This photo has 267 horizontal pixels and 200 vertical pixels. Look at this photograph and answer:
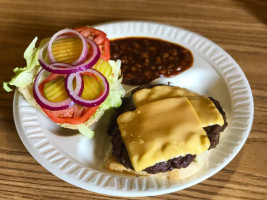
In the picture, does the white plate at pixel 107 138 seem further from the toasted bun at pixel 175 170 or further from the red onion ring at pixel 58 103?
the red onion ring at pixel 58 103

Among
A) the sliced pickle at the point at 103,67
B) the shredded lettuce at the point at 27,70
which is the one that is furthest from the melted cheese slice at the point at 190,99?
the shredded lettuce at the point at 27,70

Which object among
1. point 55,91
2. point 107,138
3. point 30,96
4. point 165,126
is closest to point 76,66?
point 55,91

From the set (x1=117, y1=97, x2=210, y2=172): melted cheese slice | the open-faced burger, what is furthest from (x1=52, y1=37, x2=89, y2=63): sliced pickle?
(x1=117, y1=97, x2=210, y2=172): melted cheese slice

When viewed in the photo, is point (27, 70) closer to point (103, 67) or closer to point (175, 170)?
point (103, 67)

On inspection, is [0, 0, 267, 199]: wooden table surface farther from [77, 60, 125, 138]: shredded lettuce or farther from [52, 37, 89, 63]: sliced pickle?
[52, 37, 89, 63]: sliced pickle

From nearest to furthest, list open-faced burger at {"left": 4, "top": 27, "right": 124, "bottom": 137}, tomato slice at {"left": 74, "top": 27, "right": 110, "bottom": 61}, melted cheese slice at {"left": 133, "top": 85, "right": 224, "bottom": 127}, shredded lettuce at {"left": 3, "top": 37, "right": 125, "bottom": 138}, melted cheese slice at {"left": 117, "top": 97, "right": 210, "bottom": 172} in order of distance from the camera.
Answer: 1. melted cheese slice at {"left": 117, "top": 97, "right": 210, "bottom": 172}
2. melted cheese slice at {"left": 133, "top": 85, "right": 224, "bottom": 127}
3. open-faced burger at {"left": 4, "top": 27, "right": 124, "bottom": 137}
4. shredded lettuce at {"left": 3, "top": 37, "right": 125, "bottom": 138}
5. tomato slice at {"left": 74, "top": 27, "right": 110, "bottom": 61}

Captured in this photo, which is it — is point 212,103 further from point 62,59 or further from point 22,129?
point 22,129

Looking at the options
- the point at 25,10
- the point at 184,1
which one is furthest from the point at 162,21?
the point at 25,10
